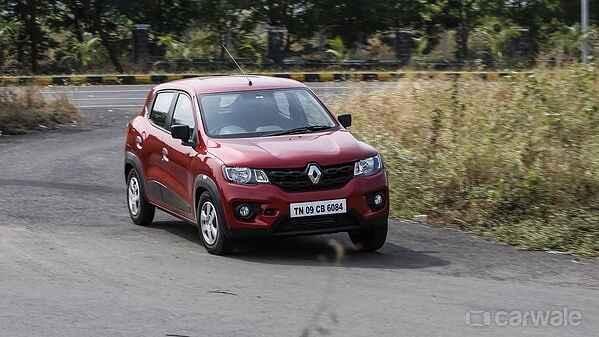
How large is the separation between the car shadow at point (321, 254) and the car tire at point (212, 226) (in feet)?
0.47

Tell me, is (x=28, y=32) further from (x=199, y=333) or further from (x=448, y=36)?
(x=199, y=333)

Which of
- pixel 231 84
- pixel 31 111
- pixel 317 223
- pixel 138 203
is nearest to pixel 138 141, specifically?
pixel 138 203

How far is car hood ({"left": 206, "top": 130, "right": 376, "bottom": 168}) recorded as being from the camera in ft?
31.7

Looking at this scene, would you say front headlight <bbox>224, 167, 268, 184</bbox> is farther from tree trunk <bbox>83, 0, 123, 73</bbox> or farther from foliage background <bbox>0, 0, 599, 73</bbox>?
foliage background <bbox>0, 0, 599, 73</bbox>

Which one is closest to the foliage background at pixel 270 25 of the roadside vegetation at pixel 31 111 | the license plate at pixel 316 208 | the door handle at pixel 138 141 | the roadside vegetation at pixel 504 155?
the roadside vegetation at pixel 31 111

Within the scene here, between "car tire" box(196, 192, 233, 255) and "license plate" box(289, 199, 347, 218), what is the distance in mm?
628

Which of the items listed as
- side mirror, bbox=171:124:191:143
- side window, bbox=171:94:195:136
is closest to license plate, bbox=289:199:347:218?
side mirror, bbox=171:124:191:143

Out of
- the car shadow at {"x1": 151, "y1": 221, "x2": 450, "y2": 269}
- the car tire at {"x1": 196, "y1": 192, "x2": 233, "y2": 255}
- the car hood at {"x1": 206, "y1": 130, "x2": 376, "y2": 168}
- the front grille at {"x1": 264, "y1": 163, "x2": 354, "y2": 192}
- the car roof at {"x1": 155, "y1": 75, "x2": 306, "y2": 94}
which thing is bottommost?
the car shadow at {"x1": 151, "y1": 221, "x2": 450, "y2": 269}

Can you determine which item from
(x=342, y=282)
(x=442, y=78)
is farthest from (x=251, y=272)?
(x=442, y=78)

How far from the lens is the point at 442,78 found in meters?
17.8

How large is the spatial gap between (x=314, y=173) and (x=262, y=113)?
135 cm

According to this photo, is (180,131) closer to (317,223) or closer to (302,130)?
(302,130)

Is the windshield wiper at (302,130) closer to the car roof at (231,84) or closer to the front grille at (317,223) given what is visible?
the car roof at (231,84)

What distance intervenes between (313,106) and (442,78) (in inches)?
279
